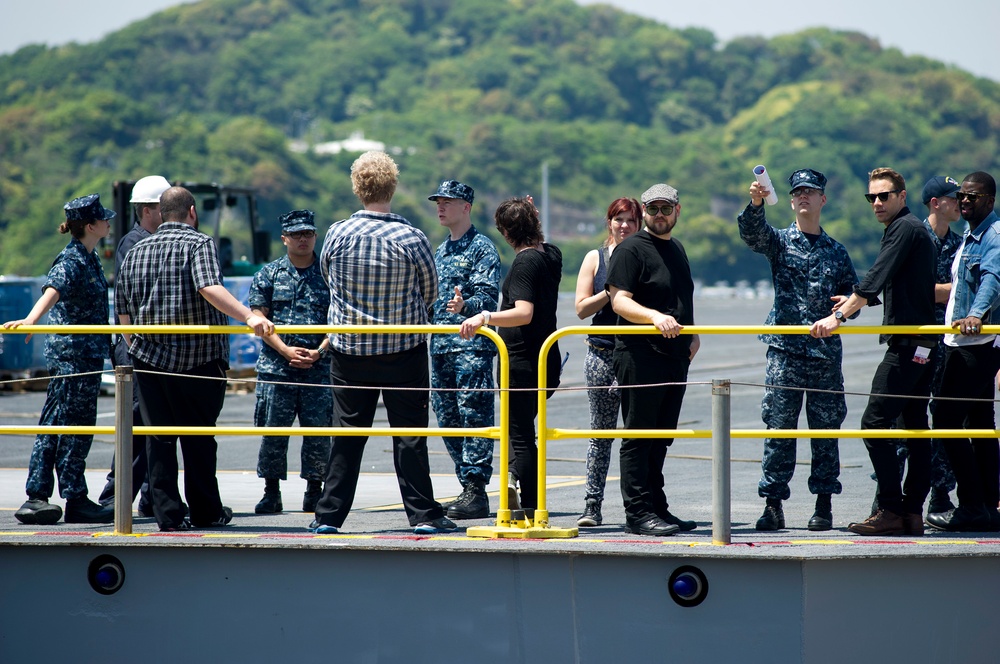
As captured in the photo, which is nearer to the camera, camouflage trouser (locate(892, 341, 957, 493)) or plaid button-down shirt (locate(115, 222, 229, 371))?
plaid button-down shirt (locate(115, 222, 229, 371))

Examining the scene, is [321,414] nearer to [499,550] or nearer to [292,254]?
[292,254]

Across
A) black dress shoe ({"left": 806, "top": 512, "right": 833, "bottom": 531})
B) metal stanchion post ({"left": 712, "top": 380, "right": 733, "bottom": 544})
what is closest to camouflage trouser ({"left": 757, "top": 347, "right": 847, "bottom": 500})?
black dress shoe ({"left": 806, "top": 512, "right": 833, "bottom": 531})

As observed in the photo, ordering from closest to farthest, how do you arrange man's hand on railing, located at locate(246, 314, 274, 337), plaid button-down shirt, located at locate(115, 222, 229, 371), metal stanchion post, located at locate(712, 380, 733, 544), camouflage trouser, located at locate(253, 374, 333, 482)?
metal stanchion post, located at locate(712, 380, 733, 544)
man's hand on railing, located at locate(246, 314, 274, 337)
plaid button-down shirt, located at locate(115, 222, 229, 371)
camouflage trouser, located at locate(253, 374, 333, 482)

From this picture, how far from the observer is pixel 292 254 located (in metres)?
7.83

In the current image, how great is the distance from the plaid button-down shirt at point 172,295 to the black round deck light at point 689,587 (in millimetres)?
2612

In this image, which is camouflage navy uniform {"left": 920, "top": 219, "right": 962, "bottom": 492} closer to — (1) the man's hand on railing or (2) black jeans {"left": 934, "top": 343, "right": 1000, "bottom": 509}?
(2) black jeans {"left": 934, "top": 343, "right": 1000, "bottom": 509}

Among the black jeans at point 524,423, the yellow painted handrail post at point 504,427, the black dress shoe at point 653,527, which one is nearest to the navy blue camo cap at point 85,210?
the black jeans at point 524,423

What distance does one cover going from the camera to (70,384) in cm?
707

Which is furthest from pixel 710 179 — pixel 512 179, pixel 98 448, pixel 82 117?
pixel 98 448

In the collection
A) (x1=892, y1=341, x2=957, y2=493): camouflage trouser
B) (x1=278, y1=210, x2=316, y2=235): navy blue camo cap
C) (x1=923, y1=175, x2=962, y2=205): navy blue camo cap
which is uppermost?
(x1=923, y1=175, x2=962, y2=205): navy blue camo cap

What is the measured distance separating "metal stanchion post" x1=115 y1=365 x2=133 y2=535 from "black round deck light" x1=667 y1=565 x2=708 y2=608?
251 centimetres

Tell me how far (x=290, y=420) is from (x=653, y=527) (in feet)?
8.25

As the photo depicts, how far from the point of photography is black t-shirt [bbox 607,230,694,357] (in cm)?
621

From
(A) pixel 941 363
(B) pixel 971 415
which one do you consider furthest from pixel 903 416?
(A) pixel 941 363
